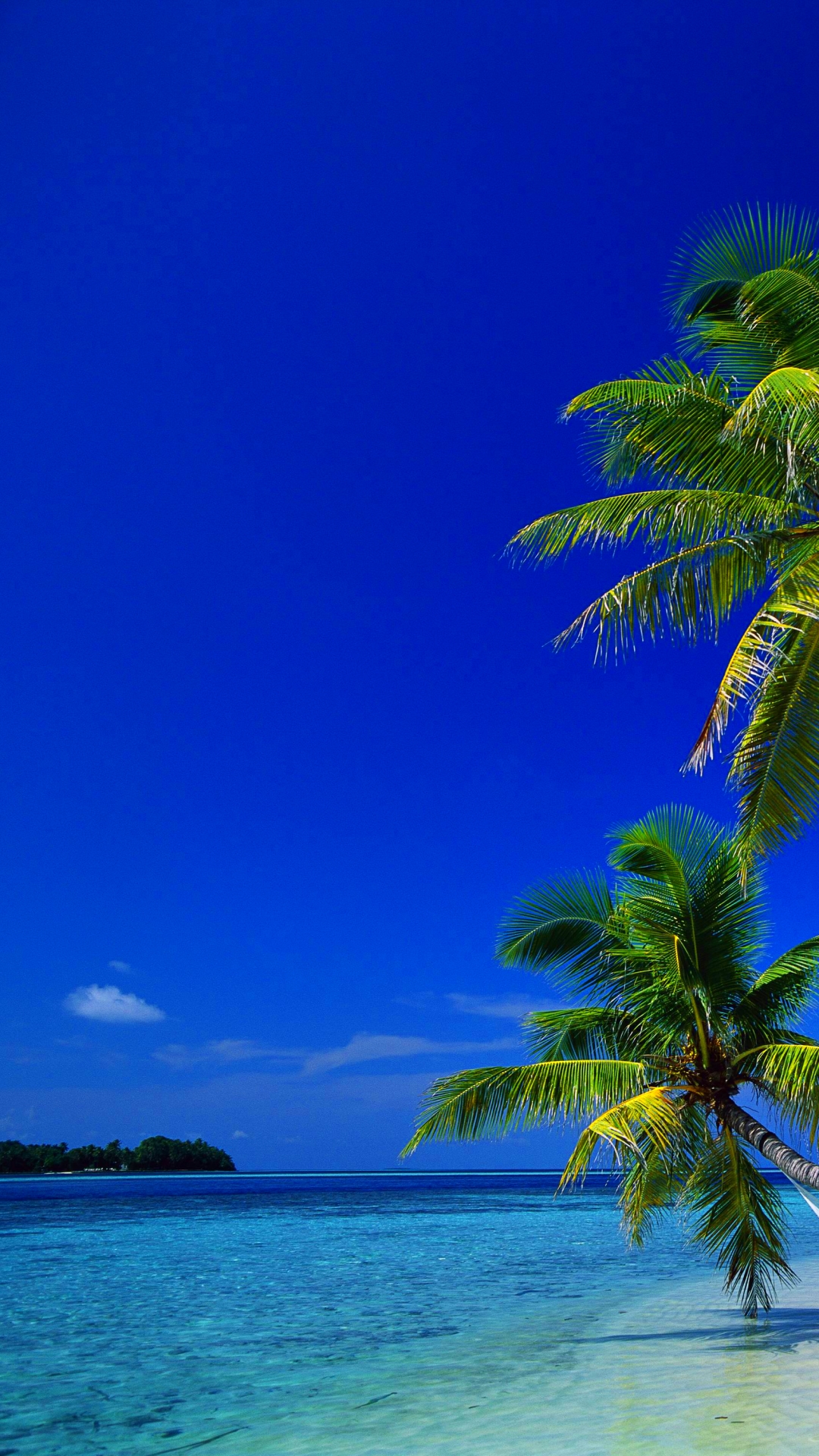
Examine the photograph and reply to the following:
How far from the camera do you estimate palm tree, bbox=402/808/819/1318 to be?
26.8 feet

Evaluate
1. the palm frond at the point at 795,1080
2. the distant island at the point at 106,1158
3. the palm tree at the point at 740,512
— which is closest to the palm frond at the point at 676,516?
the palm tree at the point at 740,512

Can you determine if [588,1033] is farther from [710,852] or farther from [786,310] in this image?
[786,310]

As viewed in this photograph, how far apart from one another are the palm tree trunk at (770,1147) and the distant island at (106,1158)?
8974cm

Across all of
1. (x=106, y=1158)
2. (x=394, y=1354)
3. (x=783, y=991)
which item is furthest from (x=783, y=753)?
(x=106, y=1158)

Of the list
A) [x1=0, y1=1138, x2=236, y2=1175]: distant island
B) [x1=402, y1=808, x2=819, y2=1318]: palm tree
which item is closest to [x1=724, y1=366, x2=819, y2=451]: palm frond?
[x1=402, y1=808, x2=819, y2=1318]: palm tree

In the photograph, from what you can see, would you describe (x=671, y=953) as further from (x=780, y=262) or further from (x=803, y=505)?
(x=780, y=262)

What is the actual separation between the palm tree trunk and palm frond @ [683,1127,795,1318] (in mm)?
163

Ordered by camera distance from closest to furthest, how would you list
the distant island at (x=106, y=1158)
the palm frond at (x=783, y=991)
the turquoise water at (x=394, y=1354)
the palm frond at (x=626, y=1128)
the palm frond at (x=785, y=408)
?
the palm frond at (x=785, y=408)
the turquoise water at (x=394, y=1354)
the palm frond at (x=626, y=1128)
the palm frond at (x=783, y=991)
the distant island at (x=106, y=1158)

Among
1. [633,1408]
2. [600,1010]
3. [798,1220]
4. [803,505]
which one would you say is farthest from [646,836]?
[798,1220]

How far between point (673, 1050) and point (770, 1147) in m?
1.56

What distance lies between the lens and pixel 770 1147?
8203 millimetres

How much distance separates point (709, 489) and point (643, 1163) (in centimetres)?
547

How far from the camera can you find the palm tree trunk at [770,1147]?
7.72m

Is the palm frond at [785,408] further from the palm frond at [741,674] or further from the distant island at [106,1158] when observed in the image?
the distant island at [106,1158]
